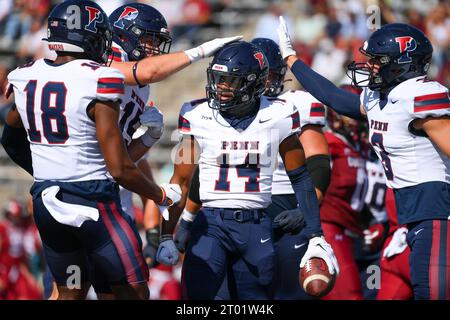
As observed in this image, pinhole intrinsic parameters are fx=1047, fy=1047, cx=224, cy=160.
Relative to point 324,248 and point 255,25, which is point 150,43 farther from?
point 255,25

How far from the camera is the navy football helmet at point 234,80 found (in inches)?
228

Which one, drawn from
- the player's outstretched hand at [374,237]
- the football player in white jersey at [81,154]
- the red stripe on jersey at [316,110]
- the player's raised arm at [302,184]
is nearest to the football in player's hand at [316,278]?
the player's raised arm at [302,184]

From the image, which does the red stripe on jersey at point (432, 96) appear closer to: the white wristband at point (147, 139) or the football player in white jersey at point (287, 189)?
the football player in white jersey at point (287, 189)

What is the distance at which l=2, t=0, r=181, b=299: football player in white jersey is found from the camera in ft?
17.2

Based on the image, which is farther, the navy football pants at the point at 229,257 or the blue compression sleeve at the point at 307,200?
the blue compression sleeve at the point at 307,200

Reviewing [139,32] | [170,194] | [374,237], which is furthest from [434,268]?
[139,32]

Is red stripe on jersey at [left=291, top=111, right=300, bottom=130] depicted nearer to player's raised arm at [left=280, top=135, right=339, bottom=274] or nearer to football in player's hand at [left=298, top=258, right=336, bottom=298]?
player's raised arm at [left=280, top=135, right=339, bottom=274]

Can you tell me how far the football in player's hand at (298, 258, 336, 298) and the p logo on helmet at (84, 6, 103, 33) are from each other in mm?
1694

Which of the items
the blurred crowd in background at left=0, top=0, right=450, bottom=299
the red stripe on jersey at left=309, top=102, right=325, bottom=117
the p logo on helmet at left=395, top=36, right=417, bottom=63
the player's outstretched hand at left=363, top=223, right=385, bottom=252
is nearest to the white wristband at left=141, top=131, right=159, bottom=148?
the red stripe on jersey at left=309, top=102, right=325, bottom=117

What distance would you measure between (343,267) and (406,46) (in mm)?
1919

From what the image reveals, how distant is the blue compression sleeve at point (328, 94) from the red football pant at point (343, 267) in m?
1.33

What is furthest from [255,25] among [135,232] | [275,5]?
[135,232]

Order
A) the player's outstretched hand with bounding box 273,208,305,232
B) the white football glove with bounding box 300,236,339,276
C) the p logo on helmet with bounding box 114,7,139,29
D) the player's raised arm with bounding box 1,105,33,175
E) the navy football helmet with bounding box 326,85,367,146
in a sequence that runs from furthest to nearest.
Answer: the navy football helmet with bounding box 326,85,367,146, the p logo on helmet with bounding box 114,7,139,29, the player's outstretched hand with bounding box 273,208,305,232, the player's raised arm with bounding box 1,105,33,175, the white football glove with bounding box 300,236,339,276

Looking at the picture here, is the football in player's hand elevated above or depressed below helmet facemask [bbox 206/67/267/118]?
below
